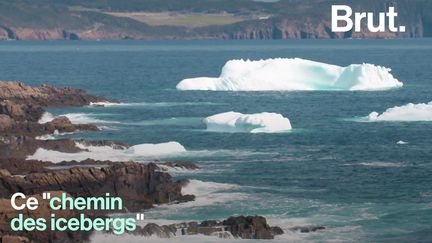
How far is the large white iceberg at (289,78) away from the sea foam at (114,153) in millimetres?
40042

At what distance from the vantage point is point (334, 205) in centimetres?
5125

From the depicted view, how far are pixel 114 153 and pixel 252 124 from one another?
1386 centimetres

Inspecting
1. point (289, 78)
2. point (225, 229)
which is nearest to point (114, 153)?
point (225, 229)

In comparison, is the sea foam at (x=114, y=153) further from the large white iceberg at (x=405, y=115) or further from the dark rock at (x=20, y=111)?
the large white iceberg at (x=405, y=115)

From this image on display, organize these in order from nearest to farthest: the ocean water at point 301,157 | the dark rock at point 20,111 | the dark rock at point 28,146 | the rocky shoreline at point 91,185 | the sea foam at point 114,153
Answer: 1. the rocky shoreline at point 91,185
2. the ocean water at point 301,157
3. the sea foam at point 114,153
4. the dark rock at point 28,146
5. the dark rock at point 20,111

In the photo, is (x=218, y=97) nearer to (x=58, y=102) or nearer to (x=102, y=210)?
(x=58, y=102)

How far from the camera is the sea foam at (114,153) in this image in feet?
207

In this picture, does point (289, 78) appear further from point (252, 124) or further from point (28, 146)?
point (28, 146)

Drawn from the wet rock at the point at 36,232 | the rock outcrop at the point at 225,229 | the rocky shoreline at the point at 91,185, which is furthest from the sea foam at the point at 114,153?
the rock outcrop at the point at 225,229

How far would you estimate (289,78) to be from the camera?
361 ft

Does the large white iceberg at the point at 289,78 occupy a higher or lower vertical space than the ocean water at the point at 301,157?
higher

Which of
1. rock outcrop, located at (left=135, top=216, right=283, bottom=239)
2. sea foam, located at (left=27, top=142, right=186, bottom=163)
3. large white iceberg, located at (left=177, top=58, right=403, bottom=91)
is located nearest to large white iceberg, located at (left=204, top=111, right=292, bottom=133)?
sea foam, located at (left=27, top=142, right=186, bottom=163)

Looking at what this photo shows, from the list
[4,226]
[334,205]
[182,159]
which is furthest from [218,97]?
[4,226]

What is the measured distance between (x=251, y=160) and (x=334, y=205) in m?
12.7
